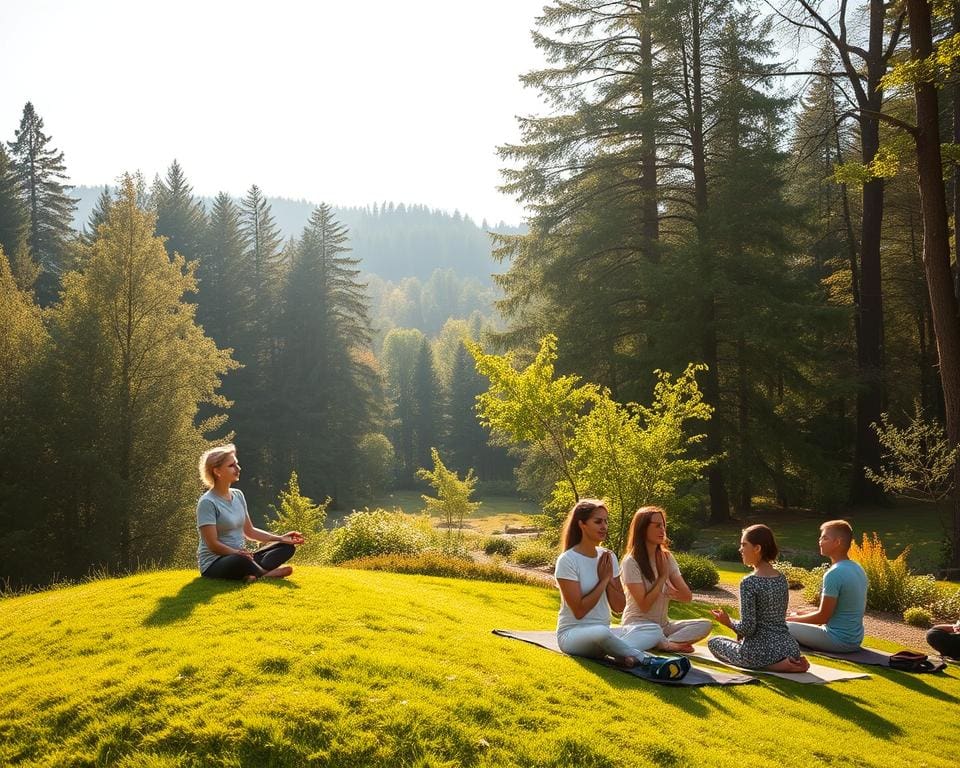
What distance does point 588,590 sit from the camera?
6715 millimetres

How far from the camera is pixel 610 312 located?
27469 mm

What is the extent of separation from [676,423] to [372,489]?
1631 inches

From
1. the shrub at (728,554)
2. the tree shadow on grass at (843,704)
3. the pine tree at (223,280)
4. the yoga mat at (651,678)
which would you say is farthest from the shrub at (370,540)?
the pine tree at (223,280)

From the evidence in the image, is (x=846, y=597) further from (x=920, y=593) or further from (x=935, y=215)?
(x=935, y=215)

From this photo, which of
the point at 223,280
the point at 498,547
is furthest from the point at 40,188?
the point at 498,547

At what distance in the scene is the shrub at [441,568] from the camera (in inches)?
547

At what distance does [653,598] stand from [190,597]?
4547 millimetres

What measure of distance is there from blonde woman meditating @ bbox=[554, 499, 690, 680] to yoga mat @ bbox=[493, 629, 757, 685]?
0.39 ft

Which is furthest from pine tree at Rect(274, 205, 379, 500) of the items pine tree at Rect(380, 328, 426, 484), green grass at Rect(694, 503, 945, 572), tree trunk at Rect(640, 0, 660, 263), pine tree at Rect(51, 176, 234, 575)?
green grass at Rect(694, 503, 945, 572)

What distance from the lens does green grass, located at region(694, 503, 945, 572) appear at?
63.1 feet

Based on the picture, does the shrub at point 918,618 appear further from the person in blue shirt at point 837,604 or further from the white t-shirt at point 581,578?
the white t-shirt at point 581,578

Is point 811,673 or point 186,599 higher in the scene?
point 186,599

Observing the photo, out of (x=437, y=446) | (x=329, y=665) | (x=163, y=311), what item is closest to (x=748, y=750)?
(x=329, y=665)

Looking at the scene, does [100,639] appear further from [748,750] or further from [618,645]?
[748,750]
